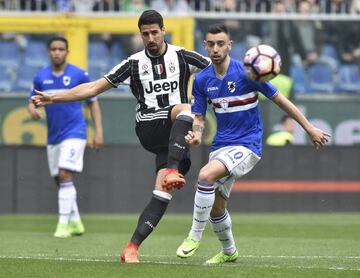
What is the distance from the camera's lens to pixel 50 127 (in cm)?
1429

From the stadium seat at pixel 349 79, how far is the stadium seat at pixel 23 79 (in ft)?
19.8

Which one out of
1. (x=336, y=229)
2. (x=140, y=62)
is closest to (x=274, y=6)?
(x=336, y=229)

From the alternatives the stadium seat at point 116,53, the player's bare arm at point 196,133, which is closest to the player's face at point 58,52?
the player's bare arm at point 196,133

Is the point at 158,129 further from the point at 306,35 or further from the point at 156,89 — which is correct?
the point at 306,35

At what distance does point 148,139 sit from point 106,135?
10694 mm

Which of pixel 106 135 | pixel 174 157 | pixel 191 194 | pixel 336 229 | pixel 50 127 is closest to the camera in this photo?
pixel 174 157

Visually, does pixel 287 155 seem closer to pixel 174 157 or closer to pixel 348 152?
pixel 348 152

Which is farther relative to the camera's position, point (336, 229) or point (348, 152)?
point (348, 152)

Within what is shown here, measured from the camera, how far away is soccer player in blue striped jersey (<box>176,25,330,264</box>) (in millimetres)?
9680

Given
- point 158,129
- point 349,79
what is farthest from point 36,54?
point 158,129

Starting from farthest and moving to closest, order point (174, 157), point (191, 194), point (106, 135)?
point (106, 135) < point (191, 194) < point (174, 157)

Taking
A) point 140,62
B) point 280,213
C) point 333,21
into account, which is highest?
point 140,62

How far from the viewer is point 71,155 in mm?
13984

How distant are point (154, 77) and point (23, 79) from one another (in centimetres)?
1081
